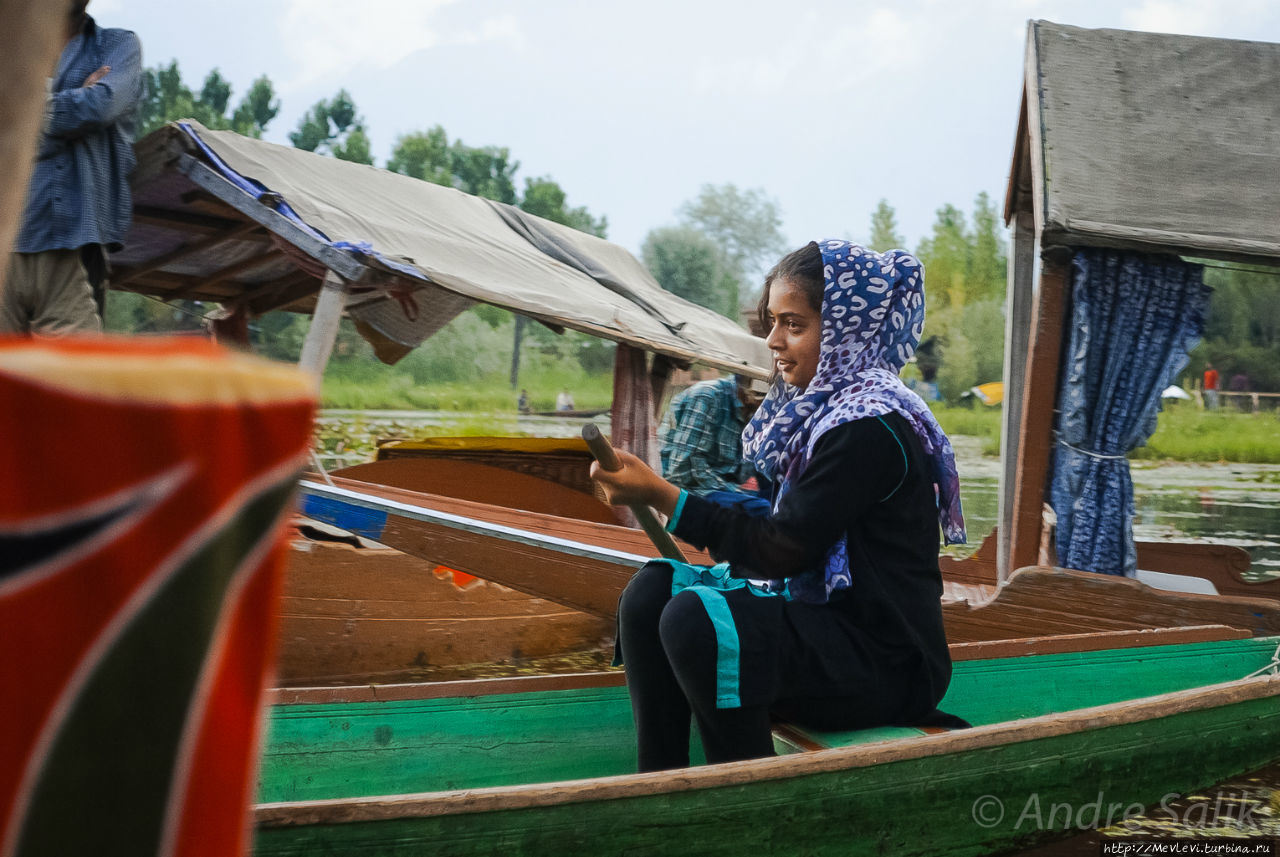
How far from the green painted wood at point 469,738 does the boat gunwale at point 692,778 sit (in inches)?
22.8

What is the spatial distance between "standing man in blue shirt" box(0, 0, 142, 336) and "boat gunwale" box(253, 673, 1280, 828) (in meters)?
2.51

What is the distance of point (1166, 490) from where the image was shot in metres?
17.3

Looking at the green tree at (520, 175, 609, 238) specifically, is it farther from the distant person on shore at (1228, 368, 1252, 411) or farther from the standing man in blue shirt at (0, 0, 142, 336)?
the standing man in blue shirt at (0, 0, 142, 336)

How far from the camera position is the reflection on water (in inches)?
433

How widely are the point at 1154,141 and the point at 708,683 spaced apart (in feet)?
10.1

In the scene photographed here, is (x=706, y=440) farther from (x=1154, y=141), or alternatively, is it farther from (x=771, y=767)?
(x=771, y=767)

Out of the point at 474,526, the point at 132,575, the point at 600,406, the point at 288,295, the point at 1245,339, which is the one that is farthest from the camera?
the point at 600,406

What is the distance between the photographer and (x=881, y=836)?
2.07 m

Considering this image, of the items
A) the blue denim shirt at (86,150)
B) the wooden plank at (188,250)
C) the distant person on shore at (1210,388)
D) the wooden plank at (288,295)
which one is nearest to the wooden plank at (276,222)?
the blue denim shirt at (86,150)

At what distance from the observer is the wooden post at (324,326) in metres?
4.03

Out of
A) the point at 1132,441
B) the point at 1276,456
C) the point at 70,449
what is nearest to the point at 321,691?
the point at 70,449

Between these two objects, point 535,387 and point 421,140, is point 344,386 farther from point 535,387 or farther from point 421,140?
point 421,140

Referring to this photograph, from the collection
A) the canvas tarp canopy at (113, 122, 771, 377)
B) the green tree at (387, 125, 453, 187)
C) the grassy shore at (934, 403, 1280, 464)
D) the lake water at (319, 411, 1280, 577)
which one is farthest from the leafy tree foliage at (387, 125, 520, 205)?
the canvas tarp canopy at (113, 122, 771, 377)

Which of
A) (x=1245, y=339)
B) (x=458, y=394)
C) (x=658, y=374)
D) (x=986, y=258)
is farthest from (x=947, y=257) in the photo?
(x=658, y=374)
